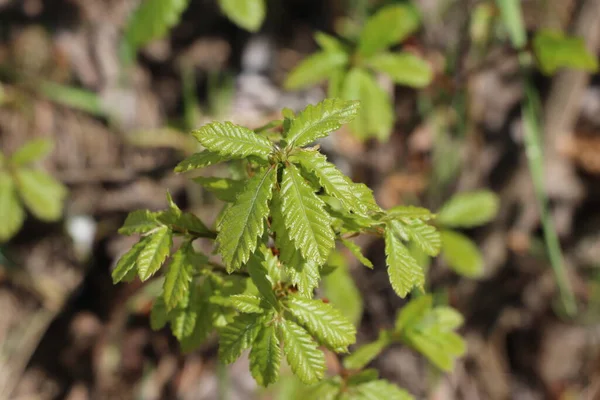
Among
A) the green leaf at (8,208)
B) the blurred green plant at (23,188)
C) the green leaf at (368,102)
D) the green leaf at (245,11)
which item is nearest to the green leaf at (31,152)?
the blurred green plant at (23,188)

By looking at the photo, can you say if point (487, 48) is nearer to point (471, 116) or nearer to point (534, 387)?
point (471, 116)

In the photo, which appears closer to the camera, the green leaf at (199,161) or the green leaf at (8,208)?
the green leaf at (199,161)

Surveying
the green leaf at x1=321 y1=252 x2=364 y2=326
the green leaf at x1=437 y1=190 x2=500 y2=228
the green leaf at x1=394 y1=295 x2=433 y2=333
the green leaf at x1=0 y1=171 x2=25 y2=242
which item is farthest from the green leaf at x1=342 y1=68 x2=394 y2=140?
the green leaf at x1=0 y1=171 x2=25 y2=242

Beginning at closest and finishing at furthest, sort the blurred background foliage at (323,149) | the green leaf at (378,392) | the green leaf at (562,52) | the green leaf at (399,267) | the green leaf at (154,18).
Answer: the green leaf at (399,267) < the green leaf at (378,392) < the green leaf at (562,52) < the green leaf at (154,18) < the blurred background foliage at (323,149)

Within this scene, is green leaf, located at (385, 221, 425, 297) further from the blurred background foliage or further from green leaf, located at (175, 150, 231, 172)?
the blurred background foliage

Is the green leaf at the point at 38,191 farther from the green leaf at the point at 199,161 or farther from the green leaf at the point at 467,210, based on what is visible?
the green leaf at the point at 467,210

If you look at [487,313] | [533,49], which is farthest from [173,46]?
[487,313]

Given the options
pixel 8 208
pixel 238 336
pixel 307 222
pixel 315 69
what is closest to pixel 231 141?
pixel 307 222
